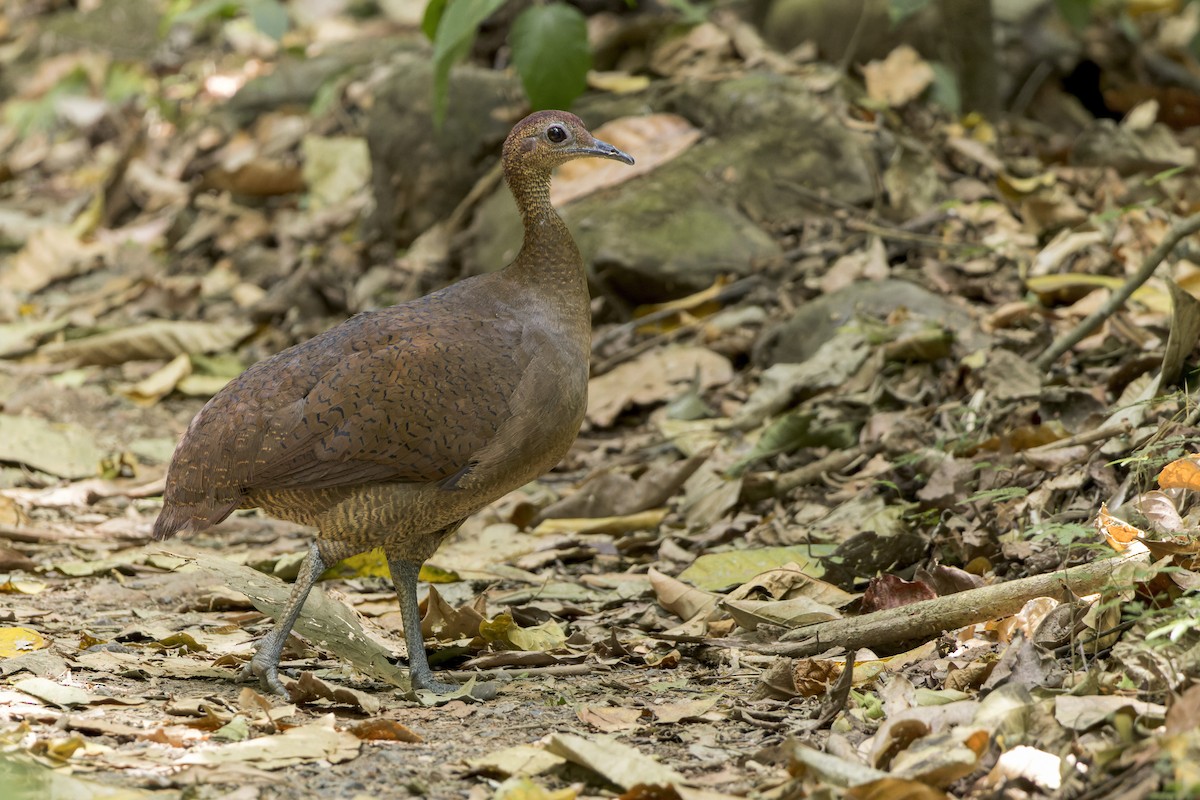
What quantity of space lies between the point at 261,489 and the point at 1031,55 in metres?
6.17

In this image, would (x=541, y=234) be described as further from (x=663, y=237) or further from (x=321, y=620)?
(x=663, y=237)

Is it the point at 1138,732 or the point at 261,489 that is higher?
Result: the point at 1138,732

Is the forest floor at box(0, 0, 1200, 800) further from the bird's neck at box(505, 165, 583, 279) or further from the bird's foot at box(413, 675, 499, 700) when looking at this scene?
the bird's neck at box(505, 165, 583, 279)

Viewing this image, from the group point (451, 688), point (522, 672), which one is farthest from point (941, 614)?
point (451, 688)

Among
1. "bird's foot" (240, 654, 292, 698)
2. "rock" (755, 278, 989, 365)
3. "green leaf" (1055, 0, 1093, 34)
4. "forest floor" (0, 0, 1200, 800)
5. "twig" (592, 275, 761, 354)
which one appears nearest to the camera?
"forest floor" (0, 0, 1200, 800)

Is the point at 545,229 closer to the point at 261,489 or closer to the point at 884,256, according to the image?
the point at 261,489

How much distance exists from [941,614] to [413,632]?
1.56m

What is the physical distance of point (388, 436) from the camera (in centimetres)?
405

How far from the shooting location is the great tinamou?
4059mm

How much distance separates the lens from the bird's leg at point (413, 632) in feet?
13.2

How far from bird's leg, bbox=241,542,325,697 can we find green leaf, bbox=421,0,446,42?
3.35 m

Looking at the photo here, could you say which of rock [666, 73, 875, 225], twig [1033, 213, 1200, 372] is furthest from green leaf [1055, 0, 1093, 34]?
twig [1033, 213, 1200, 372]

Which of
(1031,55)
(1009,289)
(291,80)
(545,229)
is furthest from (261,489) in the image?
(291,80)

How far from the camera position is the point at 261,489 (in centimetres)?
414
